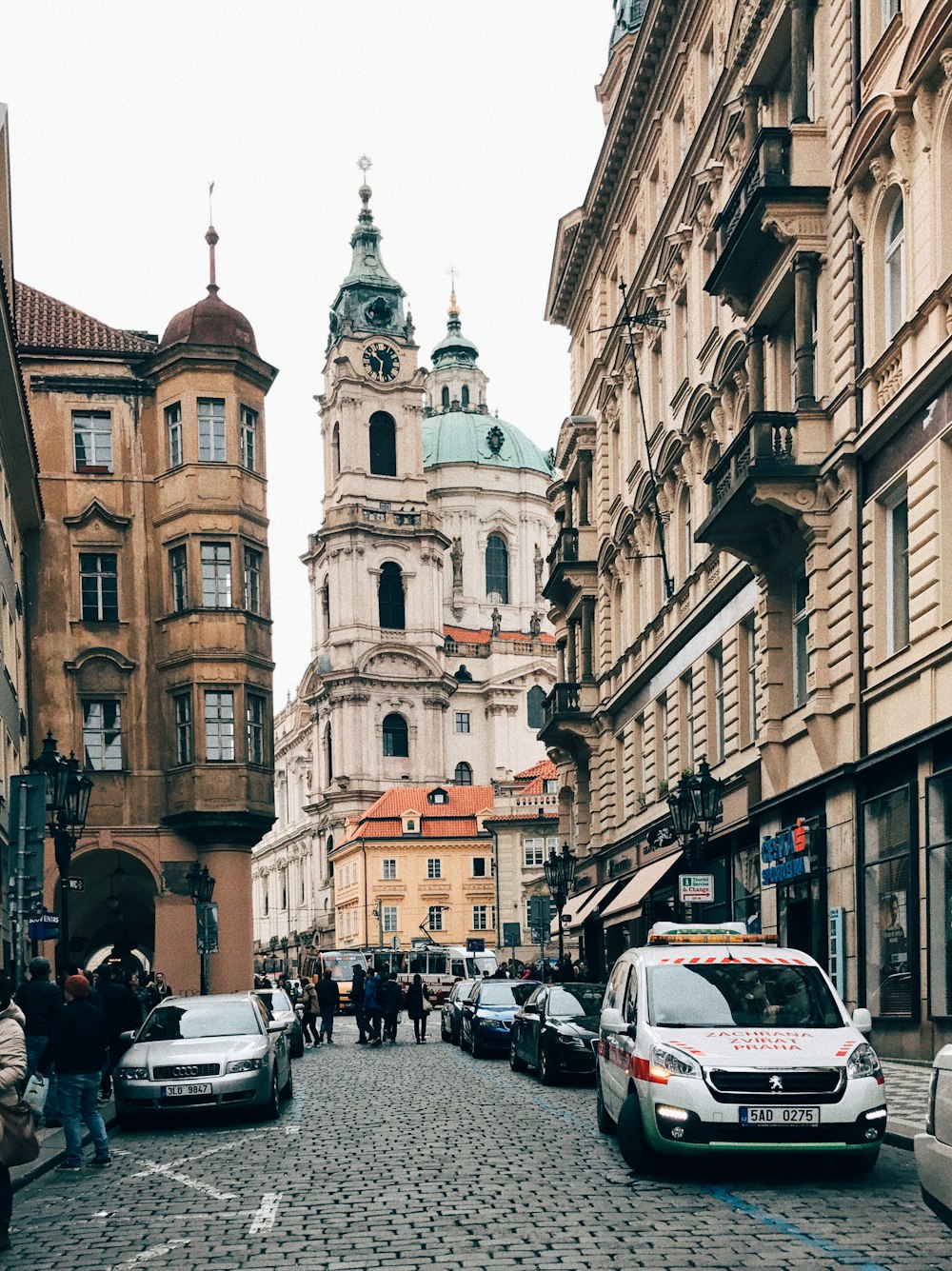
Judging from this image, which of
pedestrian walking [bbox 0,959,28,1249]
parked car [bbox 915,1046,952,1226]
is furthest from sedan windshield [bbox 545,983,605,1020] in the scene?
parked car [bbox 915,1046,952,1226]

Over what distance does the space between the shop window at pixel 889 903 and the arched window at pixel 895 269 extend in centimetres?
595

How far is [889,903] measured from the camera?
22.3 meters

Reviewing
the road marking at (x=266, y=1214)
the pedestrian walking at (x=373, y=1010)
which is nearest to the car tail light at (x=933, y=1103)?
the road marking at (x=266, y=1214)

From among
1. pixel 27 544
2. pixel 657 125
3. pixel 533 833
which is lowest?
pixel 533 833

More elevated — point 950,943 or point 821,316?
point 821,316

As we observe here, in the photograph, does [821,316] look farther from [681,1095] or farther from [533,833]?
[533,833]

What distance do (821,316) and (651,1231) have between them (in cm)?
1780

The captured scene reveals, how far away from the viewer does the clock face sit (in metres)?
114

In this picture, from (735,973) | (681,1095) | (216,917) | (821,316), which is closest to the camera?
(681,1095)

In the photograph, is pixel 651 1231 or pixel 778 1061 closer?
pixel 651 1231

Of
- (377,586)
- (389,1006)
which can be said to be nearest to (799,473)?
(389,1006)

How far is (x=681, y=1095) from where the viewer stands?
12.2 m

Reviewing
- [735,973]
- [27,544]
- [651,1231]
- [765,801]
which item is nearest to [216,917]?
[27,544]

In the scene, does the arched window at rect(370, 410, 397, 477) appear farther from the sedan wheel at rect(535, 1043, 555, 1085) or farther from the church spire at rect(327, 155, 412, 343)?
the sedan wheel at rect(535, 1043, 555, 1085)
